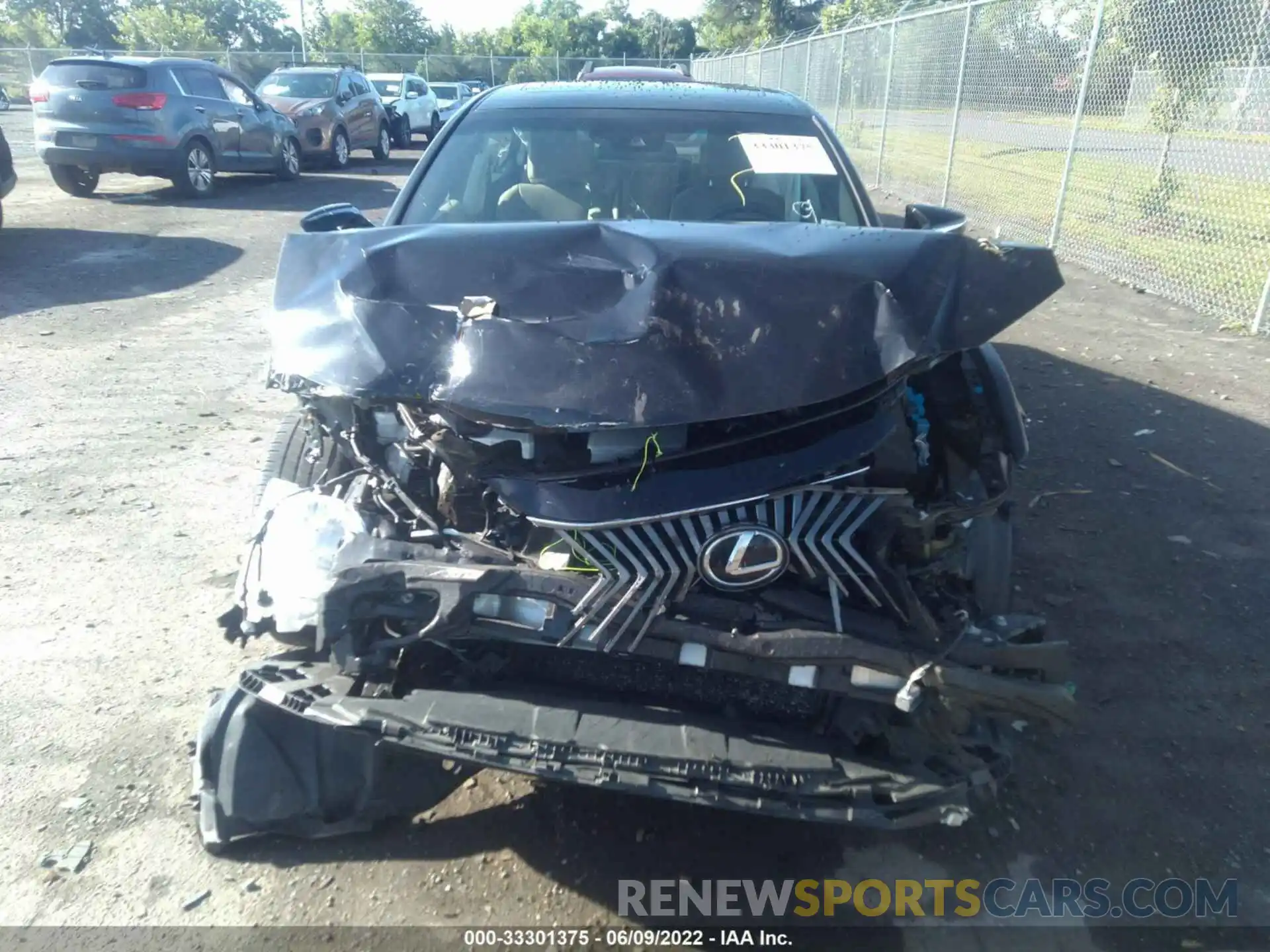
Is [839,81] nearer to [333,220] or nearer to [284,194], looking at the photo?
[284,194]

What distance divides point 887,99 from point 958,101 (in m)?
2.71

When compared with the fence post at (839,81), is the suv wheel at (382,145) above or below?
below

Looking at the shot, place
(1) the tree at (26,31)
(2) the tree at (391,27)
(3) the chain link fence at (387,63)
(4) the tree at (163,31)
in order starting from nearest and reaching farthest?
(3) the chain link fence at (387,63) < (4) the tree at (163,31) < (2) the tree at (391,27) < (1) the tree at (26,31)

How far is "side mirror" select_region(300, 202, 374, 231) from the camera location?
3.47m

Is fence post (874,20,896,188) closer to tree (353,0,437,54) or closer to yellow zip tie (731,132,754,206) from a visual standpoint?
yellow zip tie (731,132,754,206)

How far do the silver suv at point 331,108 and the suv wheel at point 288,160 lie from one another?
35.9 inches

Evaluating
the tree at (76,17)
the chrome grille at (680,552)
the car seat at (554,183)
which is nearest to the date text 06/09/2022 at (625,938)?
the chrome grille at (680,552)

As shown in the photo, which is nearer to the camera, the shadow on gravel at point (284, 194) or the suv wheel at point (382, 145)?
the shadow on gravel at point (284, 194)

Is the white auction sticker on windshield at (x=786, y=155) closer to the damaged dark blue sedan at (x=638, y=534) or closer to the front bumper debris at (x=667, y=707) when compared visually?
the damaged dark blue sedan at (x=638, y=534)

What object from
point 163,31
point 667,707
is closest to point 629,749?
point 667,707

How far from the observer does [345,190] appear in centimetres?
1448

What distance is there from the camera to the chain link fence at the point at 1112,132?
777 cm

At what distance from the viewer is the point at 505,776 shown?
296cm

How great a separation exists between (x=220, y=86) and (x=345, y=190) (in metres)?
2.14
